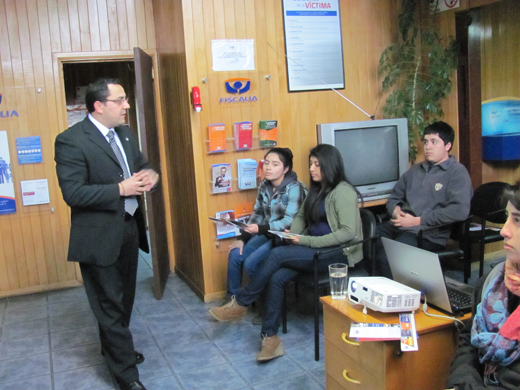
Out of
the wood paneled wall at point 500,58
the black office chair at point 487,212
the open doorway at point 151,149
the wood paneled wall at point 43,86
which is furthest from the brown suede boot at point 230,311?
the wood paneled wall at point 500,58

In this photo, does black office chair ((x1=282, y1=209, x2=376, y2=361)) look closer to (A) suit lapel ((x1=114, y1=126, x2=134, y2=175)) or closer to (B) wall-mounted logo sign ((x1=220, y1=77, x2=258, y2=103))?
(A) suit lapel ((x1=114, y1=126, x2=134, y2=175))

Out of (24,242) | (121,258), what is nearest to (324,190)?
(121,258)

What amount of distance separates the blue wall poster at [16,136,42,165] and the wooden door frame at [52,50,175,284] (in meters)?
0.26

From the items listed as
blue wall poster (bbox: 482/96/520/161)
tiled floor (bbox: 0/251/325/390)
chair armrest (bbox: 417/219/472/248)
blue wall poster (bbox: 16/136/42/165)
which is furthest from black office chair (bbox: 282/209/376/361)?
blue wall poster (bbox: 16/136/42/165)

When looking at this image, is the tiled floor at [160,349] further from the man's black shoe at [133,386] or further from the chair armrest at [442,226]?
the chair armrest at [442,226]

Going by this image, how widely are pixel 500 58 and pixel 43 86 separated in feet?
12.8

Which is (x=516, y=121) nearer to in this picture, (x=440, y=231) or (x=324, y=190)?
(x=440, y=231)

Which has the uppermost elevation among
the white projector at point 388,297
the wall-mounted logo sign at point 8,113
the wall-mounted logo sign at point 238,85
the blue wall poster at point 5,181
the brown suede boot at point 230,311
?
the wall-mounted logo sign at point 238,85

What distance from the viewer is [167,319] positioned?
346 cm

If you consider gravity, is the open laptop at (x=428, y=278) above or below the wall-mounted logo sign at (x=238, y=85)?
below

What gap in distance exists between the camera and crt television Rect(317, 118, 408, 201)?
12.4 ft

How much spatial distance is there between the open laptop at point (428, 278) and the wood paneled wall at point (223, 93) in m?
1.91

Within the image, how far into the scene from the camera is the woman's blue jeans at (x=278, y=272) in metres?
2.81

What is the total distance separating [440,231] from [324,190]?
96cm
